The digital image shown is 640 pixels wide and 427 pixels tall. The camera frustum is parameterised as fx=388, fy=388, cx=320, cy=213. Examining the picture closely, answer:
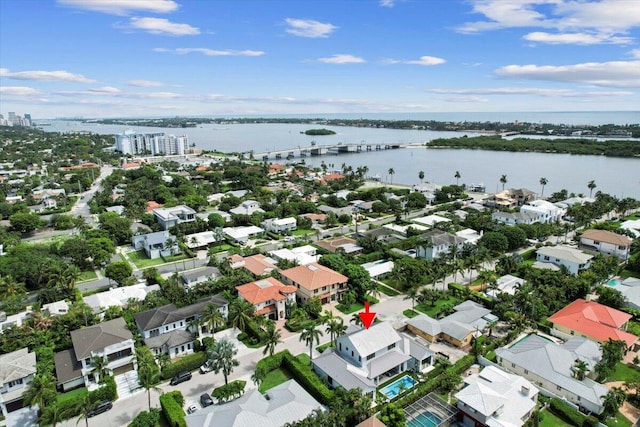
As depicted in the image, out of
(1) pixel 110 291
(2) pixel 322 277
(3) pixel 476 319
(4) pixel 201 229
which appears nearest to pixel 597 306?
(3) pixel 476 319

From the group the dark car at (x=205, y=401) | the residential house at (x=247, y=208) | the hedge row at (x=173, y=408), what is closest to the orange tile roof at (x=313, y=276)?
the dark car at (x=205, y=401)

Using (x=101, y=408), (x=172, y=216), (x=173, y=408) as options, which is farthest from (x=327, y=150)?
(x=173, y=408)

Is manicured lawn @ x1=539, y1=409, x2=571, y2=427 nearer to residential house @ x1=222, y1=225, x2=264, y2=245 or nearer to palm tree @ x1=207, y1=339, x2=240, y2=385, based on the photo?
palm tree @ x1=207, y1=339, x2=240, y2=385

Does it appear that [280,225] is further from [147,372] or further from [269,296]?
[147,372]

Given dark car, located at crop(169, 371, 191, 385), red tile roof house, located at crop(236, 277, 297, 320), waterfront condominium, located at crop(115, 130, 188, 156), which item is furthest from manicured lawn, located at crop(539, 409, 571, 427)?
waterfront condominium, located at crop(115, 130, 188, 156)

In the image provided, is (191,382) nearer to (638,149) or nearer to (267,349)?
(267,349)

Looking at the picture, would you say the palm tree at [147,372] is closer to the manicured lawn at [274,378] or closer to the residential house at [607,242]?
the manicured lawn at [274,378]
